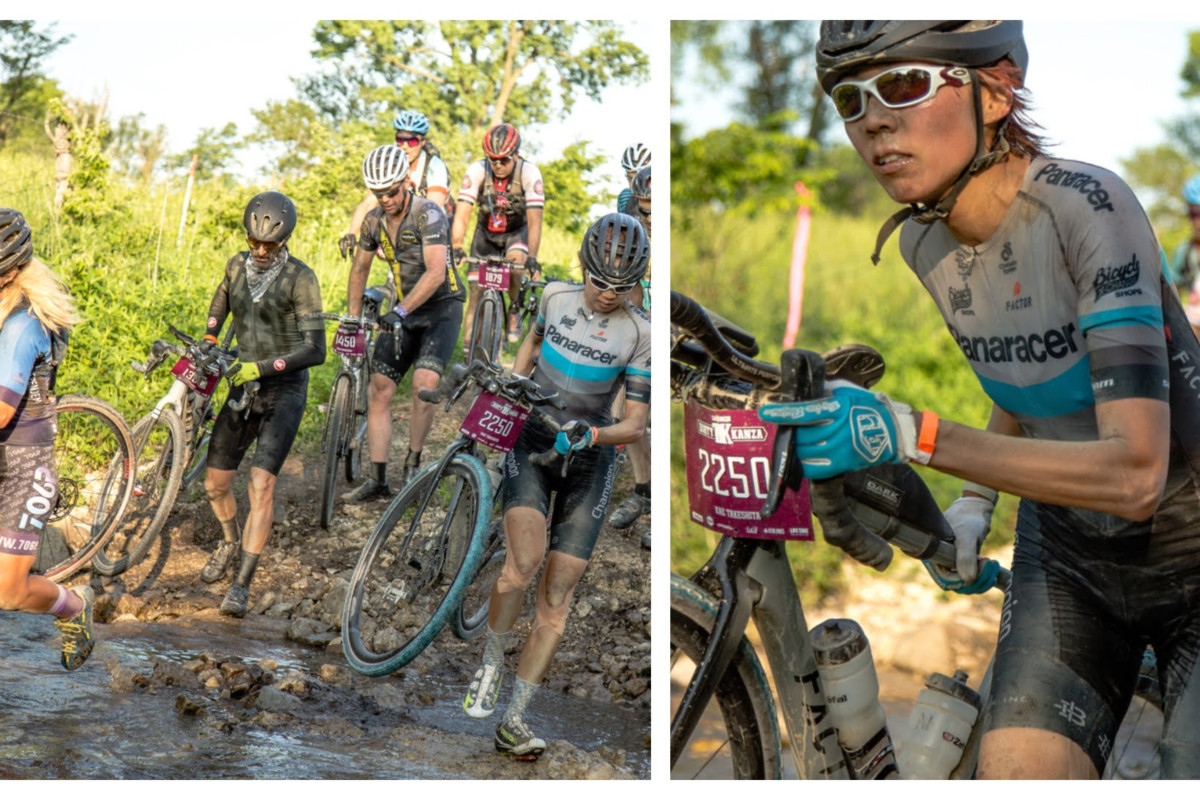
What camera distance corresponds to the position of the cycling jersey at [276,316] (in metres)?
4.38

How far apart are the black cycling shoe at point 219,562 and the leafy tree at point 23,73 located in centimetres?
152

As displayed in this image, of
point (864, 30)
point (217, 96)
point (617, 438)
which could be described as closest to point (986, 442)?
point (864, 30)

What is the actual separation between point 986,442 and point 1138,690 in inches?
38.5

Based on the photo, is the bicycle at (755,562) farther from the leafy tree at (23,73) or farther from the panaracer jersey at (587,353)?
the leafy tree at (23,73)

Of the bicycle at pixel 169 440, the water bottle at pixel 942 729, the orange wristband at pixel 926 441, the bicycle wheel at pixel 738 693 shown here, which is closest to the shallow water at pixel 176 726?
the bicycle at pixel 169 440

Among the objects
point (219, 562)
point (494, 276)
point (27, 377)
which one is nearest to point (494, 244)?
point (494, 276)

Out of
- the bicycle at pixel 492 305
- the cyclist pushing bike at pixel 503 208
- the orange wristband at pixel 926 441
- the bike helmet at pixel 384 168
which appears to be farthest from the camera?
the bicycle at pixel 492 305

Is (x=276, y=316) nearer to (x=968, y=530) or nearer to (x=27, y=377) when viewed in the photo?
(x=27, y=377)

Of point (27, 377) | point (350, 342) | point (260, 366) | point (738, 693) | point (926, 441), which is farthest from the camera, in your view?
point (350, 342)

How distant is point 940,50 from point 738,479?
899mm

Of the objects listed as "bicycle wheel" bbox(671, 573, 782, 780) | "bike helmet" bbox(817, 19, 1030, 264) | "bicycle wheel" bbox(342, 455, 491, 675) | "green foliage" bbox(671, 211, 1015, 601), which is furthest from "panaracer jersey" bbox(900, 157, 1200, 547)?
"green foliage" bbox(671, 211, 1015, 601)

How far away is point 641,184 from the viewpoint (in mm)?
4016

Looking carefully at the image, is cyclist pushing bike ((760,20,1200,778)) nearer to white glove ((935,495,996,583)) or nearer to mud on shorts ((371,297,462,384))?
white glove ((935,495,996,583))

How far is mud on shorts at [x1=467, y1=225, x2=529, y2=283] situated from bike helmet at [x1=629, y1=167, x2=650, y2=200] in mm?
491
